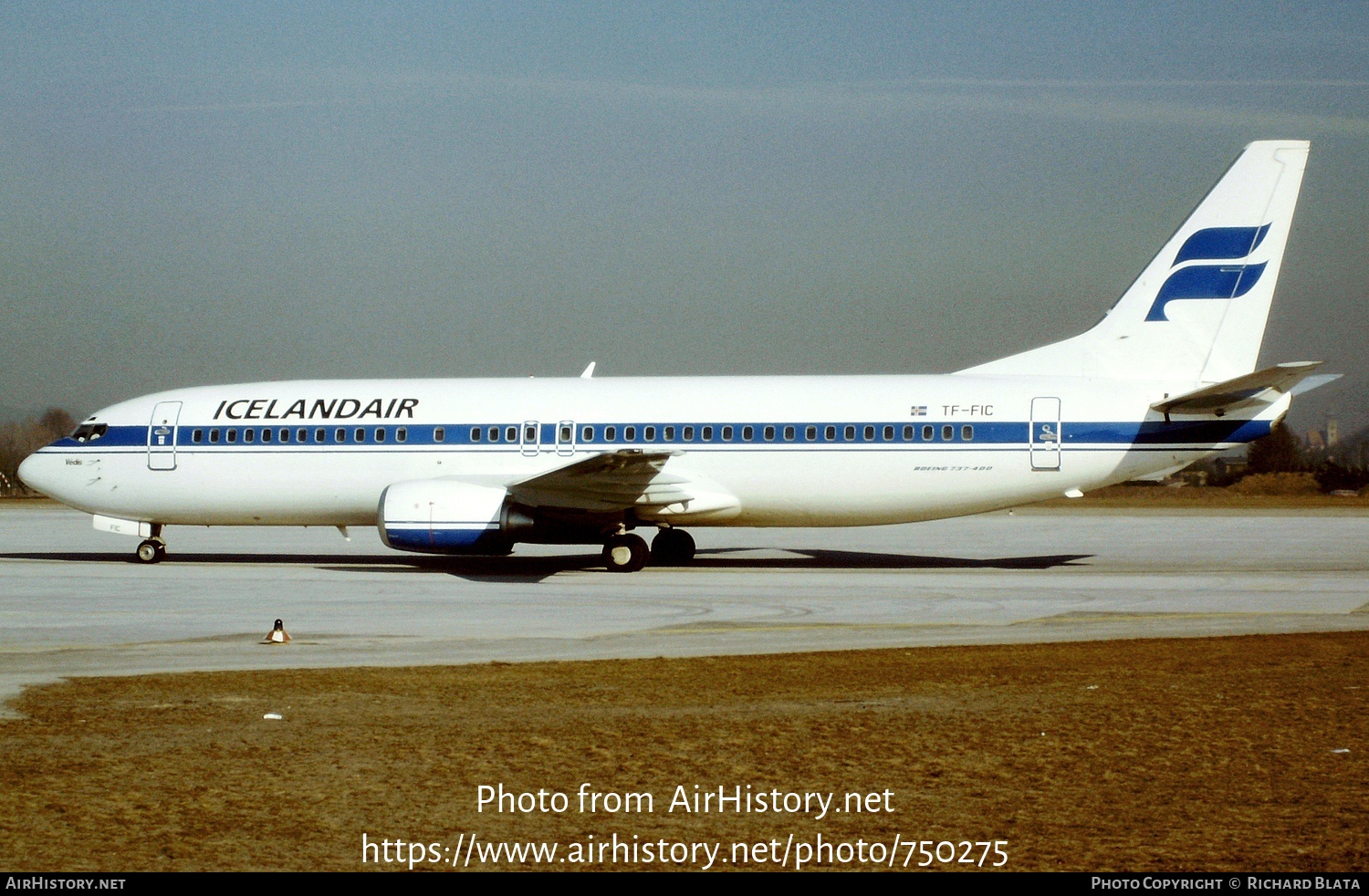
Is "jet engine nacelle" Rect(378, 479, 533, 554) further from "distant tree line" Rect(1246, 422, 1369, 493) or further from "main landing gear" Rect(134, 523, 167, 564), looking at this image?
"distant tree line" Rect(1246, 422, 1369, 493)

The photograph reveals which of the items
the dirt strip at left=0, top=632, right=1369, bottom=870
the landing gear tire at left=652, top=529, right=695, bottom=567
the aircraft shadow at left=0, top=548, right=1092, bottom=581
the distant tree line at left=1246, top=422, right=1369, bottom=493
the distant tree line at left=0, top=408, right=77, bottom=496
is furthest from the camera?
the distant tree line at left=0, top=408, right=77, bottom=496

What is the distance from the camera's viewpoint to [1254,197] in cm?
2502

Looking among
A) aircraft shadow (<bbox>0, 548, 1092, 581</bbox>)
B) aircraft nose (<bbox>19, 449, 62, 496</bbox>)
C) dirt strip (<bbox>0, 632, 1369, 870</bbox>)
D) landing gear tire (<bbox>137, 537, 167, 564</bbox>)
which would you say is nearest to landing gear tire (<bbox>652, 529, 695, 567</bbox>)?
aircraft shadow (<bbox>0, 548, 1092, 581</bbox>)

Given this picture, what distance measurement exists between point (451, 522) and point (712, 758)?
1635cm

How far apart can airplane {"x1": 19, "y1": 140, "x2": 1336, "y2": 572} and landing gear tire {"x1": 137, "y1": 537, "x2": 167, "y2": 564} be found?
4 centimetres

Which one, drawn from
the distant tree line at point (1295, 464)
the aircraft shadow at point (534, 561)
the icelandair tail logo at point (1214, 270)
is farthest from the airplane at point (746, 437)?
the distant tree line at point (1295, 464)

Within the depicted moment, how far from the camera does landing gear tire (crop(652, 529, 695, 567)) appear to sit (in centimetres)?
2819

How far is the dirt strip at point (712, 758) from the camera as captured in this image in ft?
23.1

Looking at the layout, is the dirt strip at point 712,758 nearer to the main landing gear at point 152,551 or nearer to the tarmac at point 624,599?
the tarmac at point 624,599

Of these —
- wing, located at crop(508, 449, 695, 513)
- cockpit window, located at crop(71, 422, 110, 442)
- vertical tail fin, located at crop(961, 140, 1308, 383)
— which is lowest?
wing, located at crop(508, 449, 695, 513)

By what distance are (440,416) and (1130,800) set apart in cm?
2107

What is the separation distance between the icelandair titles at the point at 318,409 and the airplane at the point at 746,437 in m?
0.04

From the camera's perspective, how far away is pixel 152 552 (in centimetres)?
2873

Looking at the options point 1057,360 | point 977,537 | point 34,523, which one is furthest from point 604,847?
point 34,523
